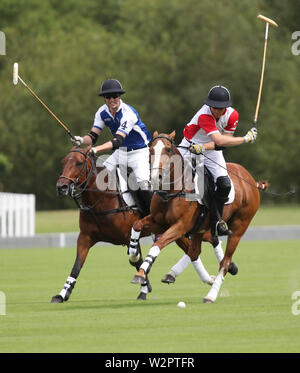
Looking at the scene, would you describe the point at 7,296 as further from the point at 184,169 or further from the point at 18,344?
the point at 18,344

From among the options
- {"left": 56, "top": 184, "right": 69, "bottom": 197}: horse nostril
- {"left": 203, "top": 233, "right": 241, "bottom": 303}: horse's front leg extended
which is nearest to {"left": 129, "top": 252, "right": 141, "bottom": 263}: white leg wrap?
{"left": 203, "top": 233, "right": 241, "bottom": 303}: horse's front leg extended

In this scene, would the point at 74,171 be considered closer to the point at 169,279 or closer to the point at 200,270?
the point at 169,279

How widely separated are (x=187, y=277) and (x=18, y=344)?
6000mm

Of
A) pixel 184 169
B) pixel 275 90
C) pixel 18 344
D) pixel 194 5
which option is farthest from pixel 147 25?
pixel 18 344

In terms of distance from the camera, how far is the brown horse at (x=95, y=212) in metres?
9.46

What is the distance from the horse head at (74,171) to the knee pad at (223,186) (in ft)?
4.07

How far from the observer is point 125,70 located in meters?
40.5

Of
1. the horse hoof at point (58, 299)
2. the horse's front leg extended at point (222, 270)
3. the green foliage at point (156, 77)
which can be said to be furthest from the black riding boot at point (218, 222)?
the green foliage at point (156, 77)

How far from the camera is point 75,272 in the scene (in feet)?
31.1

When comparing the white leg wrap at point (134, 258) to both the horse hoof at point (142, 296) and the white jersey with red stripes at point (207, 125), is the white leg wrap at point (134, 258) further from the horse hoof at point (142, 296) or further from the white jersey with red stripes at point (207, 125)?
the white jersey with red stripes at point (207, 125)

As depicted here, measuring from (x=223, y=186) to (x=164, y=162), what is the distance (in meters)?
0.99

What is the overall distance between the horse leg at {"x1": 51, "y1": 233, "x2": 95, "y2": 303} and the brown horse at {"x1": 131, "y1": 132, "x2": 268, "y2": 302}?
2.19ft

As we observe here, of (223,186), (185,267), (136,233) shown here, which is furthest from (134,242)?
(223,186)
